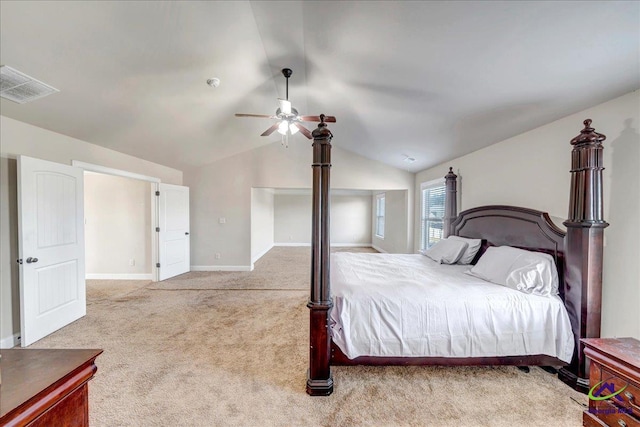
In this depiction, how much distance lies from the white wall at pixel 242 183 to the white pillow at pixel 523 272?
11.1 feet

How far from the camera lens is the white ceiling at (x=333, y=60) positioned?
1.68 meters

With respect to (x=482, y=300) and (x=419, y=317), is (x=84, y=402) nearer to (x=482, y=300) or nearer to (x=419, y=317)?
(x=419, y=317)

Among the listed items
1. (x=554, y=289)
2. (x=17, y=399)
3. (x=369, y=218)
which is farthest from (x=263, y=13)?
(x=369, y=218)

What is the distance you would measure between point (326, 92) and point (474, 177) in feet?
7.94

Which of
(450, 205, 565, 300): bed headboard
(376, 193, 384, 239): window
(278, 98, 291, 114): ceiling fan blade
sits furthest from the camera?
(376, 193, 384, 239): window

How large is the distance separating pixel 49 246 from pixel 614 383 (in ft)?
15.9

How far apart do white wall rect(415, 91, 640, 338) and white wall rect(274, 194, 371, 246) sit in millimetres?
6787

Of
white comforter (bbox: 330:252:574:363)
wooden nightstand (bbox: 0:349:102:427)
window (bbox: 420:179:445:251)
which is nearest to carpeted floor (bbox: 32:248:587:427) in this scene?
white comforter (bbox: 330:252:574:363)

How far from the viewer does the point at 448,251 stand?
10.9 ft

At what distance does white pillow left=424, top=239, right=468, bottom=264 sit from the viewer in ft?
10.6

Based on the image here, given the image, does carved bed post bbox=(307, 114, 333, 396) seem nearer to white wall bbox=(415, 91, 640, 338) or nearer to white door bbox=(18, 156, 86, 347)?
white wall bbox=(415, 91, 640, 338)

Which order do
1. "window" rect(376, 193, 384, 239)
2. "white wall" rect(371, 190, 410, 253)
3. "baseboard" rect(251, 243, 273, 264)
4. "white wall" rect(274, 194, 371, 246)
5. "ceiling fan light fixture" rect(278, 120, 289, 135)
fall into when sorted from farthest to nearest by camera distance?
"white wall" rect(274, 194, 371, 246), "window" rect(376, 193, 384, 239), "baseboard" rect(251, 243, 273, 264), "white wall" rect(371, 190, 410, 253), "ceiling fan light fixture" rect(278, 120, 289, 135)

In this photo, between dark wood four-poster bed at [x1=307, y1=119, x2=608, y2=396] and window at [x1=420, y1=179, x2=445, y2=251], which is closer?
dark wood four-poster bed at [x1=307, y1=119, x2=608, y2=396]

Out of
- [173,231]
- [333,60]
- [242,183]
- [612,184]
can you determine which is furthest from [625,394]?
[173,231]
